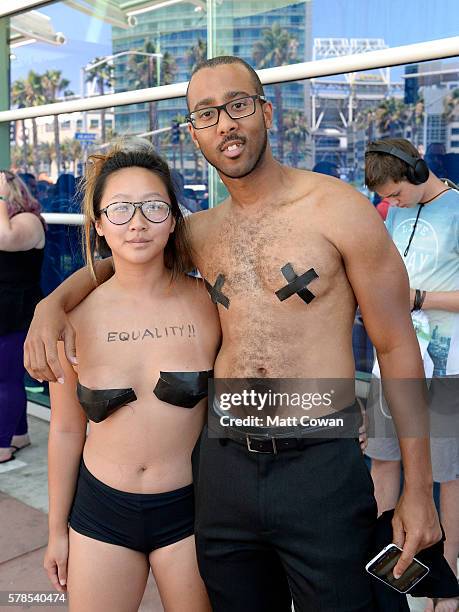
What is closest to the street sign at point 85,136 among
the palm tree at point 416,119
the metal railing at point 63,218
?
the metal railing at point 63,218

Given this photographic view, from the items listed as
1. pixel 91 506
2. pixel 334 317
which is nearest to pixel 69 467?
pixel 91 506

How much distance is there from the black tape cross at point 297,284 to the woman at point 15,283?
9.84 feet

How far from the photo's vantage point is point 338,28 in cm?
338

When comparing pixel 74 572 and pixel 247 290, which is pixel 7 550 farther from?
pixel 247 290

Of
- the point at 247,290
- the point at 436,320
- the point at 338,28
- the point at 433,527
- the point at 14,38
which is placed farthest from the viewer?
the point at 14,38

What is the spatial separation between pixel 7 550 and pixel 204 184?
7.92 ft

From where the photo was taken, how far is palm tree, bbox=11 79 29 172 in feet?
19.2

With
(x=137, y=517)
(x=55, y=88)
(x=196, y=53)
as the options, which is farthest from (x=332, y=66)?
(x=55, y=88)

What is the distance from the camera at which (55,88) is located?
5531mm

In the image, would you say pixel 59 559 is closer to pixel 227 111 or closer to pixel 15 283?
pixel 227 111

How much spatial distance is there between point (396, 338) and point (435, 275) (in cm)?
116

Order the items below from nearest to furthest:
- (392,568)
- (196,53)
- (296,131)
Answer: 1. (392,568)
2. (296,131)
3. (196,53)

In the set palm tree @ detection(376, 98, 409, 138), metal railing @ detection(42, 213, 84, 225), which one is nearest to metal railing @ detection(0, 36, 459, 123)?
palm tree @ detection(376, 98, 409, 138)

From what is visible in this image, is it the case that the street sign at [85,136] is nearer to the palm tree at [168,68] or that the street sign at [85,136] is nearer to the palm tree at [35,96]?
the palm tree at [35,96]
